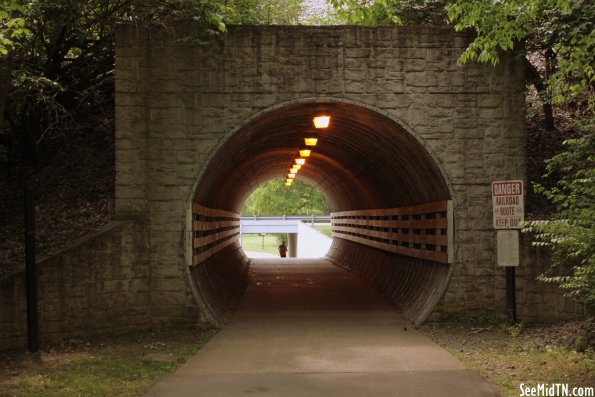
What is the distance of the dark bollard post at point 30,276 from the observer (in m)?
7.77

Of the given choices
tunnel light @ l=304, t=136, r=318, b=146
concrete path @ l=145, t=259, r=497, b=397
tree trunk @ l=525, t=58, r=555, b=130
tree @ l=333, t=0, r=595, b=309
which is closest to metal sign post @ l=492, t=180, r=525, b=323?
tree @ l=333, t=0, r=595, b=309

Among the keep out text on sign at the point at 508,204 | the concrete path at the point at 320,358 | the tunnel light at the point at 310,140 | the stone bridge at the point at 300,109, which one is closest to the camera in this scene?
the concrete path at the point at 320,358

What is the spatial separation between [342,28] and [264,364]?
5399 mm

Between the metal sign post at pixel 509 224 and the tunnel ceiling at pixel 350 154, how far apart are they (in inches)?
42.2

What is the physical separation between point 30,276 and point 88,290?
1222 mm

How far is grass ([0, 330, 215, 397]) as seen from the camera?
20.6 feet

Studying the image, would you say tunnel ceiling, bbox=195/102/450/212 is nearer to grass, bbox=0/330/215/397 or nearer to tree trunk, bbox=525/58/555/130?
grass, bbox=0/330/215/397

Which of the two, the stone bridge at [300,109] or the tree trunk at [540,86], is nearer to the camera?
the stone bridge at [300,109]

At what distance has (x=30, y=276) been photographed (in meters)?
7.81

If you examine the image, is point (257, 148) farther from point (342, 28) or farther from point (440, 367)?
point (440, 367)

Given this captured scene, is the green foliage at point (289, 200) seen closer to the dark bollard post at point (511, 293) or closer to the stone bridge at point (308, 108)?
the stone bridge at point (308, 108)

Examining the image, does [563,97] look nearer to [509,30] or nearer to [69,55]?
[509,30]

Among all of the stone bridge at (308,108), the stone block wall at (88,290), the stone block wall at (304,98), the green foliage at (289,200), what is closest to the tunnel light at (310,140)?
the stone bridge at (308,108)

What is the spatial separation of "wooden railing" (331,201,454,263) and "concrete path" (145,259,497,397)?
4.14 feet
